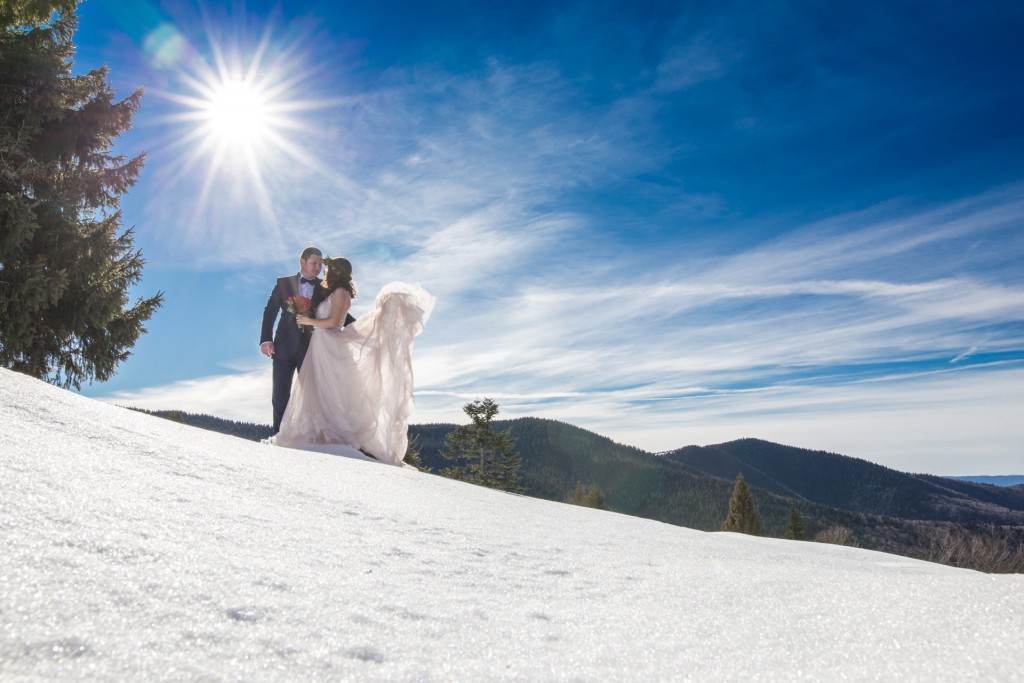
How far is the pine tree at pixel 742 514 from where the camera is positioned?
54.7 m

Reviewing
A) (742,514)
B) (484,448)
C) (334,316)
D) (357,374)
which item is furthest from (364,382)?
(742,514)

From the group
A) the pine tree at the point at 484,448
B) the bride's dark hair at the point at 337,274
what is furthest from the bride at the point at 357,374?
the pine tree at the point at 484,448

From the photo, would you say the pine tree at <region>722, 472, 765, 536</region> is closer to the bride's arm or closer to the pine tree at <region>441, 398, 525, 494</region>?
the pine tree at <region>441, 398, 525, 494</region>

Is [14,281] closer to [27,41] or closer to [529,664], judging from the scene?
[27,41]

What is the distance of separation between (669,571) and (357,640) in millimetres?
1513

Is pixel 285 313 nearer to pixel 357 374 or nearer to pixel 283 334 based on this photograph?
pixel 283 334

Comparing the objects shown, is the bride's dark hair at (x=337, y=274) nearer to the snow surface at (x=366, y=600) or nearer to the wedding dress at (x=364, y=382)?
the wedding dress at (x=364, y=382)

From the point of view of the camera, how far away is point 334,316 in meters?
7.18

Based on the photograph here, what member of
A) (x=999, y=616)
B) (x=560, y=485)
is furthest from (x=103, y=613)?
(x=560, y=485)

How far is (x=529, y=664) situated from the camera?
1.13m

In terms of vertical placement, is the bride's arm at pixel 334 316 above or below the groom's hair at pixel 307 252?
below

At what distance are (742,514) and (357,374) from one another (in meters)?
57.3

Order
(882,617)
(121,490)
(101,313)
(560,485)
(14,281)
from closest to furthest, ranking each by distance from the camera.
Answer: (882,617), (121,490), (14,281), (101,313), (560,485)

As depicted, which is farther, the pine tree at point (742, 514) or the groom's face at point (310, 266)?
the pine tree at point (742, 514)
